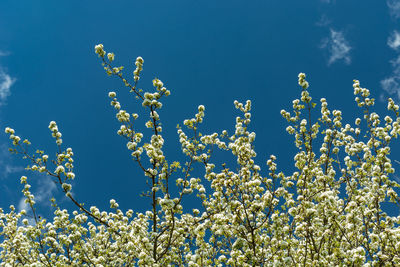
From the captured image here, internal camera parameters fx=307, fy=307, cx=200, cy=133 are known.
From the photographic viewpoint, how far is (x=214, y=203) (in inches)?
335

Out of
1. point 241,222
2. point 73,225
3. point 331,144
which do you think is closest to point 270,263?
point 241,222

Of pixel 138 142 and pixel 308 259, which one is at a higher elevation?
pixel 138 142

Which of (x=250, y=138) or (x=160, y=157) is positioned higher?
(x=250, y=138)

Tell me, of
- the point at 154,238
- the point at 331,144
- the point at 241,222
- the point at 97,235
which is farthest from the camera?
the point at 97,235

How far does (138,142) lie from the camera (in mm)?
8094

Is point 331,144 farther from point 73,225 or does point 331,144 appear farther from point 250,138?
point 73,225

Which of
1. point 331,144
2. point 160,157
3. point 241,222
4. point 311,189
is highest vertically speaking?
point 331,144

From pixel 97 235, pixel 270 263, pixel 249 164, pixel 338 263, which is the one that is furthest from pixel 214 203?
pixel 97 235

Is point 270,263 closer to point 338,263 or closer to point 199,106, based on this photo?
point 338,263

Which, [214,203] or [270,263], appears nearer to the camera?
[270,263]

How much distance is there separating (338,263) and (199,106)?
5.18 metres

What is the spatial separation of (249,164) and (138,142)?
310 centimetres

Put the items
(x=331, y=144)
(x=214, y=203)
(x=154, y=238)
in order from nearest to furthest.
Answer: (x=154, y=238)
(x=214, y=203)
(x=331, y=144)

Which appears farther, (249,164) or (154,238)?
(249,164)
